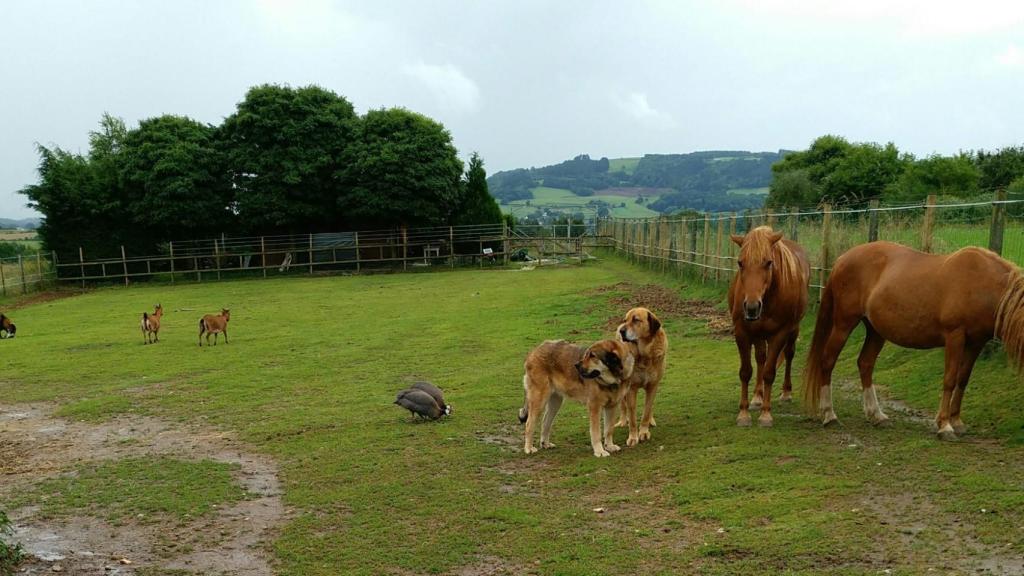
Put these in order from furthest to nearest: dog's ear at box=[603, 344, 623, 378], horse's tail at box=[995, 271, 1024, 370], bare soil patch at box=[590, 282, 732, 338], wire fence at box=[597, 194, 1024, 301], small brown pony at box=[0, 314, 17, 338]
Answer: small brown pony at box=[0, 314, 17, 338], bare soil patch at box=[590, 282, 732, 338], wire fence at box=[597, 194, 1024, 301], dog's ear at box=[603, 344, 623, 378], horse's tail at box=[995, 271, 1024, 370]

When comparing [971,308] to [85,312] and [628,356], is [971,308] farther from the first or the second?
[85,312]

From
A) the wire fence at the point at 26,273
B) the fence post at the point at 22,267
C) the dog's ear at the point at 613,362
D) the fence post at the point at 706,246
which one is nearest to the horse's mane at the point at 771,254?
the dog's ear at the point at 613,362

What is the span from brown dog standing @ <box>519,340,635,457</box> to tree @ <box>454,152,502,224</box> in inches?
1480

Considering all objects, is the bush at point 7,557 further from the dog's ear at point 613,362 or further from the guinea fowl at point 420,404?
the dog's ear at point 613,362

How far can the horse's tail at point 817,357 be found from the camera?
308 inches

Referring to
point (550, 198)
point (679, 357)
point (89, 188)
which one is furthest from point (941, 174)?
point (550, 198)

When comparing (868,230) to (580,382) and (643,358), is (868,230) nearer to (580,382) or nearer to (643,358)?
(643,358)

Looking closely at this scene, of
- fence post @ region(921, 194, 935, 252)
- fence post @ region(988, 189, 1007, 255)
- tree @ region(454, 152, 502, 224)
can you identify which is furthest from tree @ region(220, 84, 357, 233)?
fence post @ region(988, 189, 1007, 255)

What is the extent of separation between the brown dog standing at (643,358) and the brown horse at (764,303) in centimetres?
93

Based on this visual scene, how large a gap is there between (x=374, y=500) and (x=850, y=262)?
526 centimetres

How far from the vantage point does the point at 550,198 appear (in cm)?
15062

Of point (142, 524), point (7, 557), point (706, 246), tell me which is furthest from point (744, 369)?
point (706, 246)

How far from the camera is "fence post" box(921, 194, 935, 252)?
10.1 m

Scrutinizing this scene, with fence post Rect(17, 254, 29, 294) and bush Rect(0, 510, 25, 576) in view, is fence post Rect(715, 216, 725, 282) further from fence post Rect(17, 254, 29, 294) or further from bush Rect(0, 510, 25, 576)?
fence post Rect(17, 254, 29, 294)
